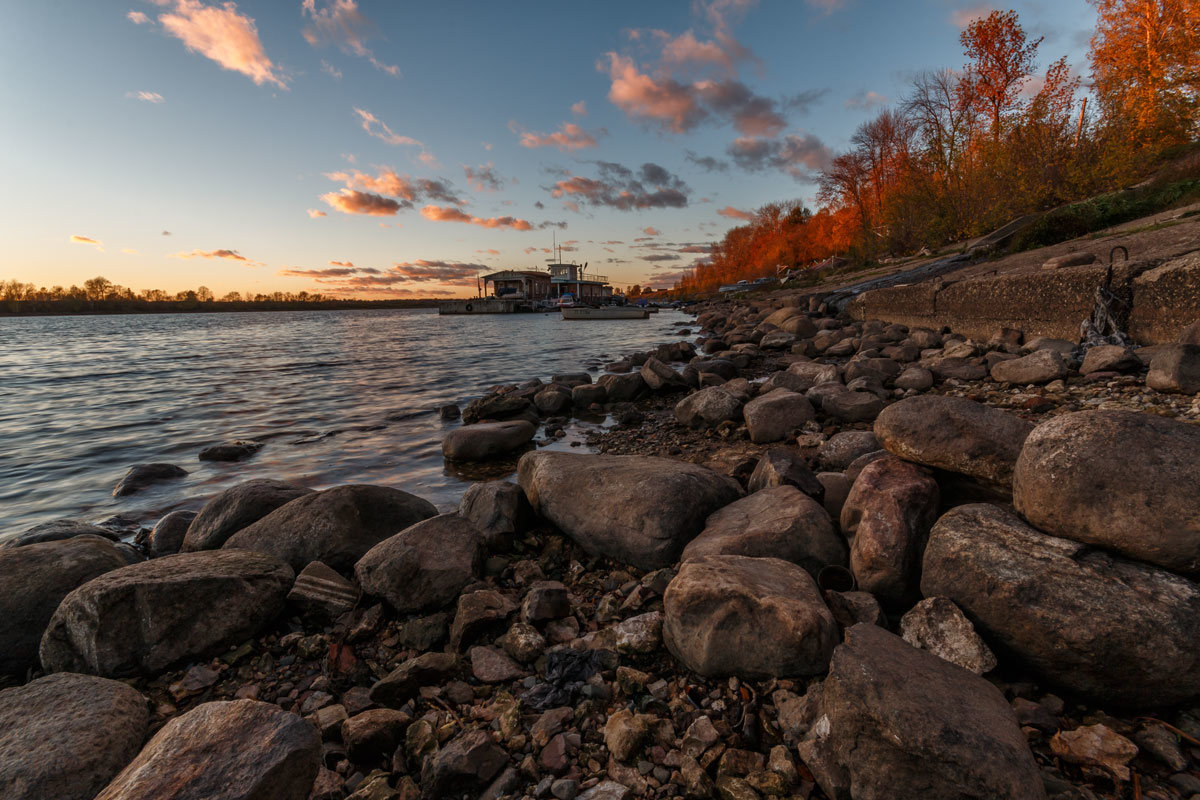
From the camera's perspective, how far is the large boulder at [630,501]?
3.39 meters

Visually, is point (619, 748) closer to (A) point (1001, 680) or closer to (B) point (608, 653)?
(B) point (608, 653)

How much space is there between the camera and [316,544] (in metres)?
3.61

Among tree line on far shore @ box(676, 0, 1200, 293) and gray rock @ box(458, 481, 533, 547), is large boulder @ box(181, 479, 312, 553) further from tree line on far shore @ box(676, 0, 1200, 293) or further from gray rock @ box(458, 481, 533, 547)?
tree line on far shore @ box(676, 0, 1200, 293)

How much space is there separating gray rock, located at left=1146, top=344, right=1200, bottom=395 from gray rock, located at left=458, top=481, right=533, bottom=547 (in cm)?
626

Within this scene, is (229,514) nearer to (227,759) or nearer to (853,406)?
(227,759)

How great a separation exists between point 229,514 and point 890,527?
508 centimetres

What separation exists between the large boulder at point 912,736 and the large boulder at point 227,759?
74.4 inches

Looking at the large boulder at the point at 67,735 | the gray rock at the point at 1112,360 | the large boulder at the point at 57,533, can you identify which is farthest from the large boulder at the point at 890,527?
the large boulder at the point at 57,533

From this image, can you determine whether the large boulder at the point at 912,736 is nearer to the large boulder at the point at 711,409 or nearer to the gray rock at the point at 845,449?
the gray rock at the point at 845,449

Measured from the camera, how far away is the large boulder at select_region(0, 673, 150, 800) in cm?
180

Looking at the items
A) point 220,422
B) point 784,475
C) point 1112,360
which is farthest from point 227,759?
point 220,422

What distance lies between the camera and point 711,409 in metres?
7.01

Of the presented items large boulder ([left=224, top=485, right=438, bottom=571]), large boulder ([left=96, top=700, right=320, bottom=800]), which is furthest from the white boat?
large boulder ([left=96, top=700, right=320, bottom=800])

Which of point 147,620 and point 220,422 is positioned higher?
point 147,620
